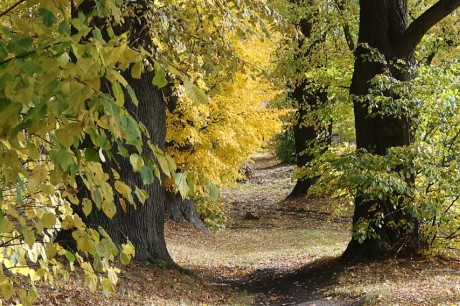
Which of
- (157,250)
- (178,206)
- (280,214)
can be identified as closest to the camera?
(157,250)

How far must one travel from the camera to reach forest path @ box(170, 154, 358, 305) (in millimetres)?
10375

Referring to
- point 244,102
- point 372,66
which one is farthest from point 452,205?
point 244,102

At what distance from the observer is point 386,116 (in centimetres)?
1016

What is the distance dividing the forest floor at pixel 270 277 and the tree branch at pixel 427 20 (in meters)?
3.45

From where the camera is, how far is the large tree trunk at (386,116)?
10078mm

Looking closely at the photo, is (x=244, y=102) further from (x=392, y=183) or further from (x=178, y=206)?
(x=392, y=183)

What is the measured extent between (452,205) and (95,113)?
28.1 feet

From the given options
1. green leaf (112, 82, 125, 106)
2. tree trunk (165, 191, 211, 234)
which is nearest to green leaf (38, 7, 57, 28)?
green leaf (112, 82, 125, 106)

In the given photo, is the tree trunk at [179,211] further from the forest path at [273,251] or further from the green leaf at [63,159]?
the green leaf at [63,159]

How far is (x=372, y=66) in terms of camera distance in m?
10.5

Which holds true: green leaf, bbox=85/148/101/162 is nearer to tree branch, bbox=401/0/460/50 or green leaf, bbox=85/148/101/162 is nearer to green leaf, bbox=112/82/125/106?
green leaf, bbox=112/82/125/106

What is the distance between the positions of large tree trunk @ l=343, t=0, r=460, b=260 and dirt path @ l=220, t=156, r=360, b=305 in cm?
108

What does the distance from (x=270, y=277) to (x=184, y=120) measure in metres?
5.68

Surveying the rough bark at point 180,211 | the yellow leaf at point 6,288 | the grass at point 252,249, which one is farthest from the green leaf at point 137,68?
the rough bark at point 180,211
